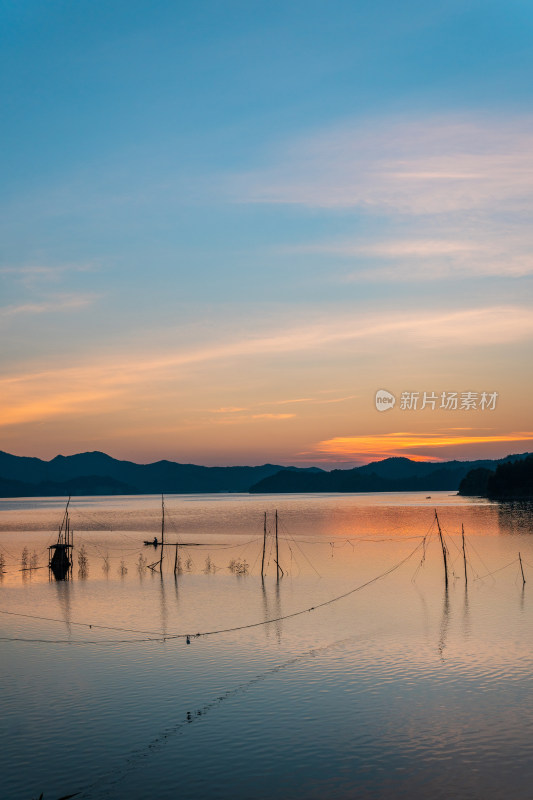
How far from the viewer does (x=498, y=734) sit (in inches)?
1055

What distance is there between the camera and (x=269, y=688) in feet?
110

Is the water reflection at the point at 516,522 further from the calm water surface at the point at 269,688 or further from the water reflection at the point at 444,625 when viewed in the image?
the water reflection at the point at 444,625

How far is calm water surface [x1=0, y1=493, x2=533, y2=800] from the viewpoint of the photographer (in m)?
23.2

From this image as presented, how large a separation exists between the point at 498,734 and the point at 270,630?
22.5 m

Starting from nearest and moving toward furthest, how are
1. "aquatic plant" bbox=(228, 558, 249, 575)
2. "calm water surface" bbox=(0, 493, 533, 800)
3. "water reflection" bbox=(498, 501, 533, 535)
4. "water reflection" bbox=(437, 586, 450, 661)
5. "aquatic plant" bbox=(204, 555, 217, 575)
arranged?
"calm water surface" bbox=(0, 493, 533, 800) < "water reflection" bbox=(437, 586, 450, 661) < "aquatic plant" bbox=(228, 558, 249, 575) < "aquatic plant" bbox=(204, 555, 217, 575) < "water reflection" bbox=(498, 501, 533, 535)

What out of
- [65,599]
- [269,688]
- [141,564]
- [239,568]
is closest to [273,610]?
[65,599]

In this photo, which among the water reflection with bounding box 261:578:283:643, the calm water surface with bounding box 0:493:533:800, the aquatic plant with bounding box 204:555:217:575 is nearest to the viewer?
the calm water surface with bounding box 0:493:533:800

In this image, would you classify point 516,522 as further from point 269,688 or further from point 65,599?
point 269,688

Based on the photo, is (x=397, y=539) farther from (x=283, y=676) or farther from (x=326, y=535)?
(x=283, y=676)

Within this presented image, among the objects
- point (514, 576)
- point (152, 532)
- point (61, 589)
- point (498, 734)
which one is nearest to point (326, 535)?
point (152, 532)

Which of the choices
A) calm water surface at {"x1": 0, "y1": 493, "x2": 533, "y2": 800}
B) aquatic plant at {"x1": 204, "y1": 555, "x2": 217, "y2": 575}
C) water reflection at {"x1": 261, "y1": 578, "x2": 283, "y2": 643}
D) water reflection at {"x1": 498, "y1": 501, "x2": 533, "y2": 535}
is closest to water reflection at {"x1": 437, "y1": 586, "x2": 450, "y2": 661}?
calm water surface at {"x1": 0, "y1": 493, "x2": 533, "y2": 800}

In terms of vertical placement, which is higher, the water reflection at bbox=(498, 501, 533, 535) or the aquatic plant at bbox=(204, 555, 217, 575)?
the aquatic plant at bbox=(204, 555, 217, 575)

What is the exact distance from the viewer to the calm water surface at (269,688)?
23.2 metres

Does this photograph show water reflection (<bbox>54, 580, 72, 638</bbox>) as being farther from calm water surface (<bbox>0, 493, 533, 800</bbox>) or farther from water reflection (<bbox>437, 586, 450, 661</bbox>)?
water reflection (<bbox>437, 586, 450, 661</bbox>)
